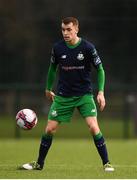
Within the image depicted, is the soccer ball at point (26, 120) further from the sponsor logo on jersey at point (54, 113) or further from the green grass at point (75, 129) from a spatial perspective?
the green grass at point (75, 129)

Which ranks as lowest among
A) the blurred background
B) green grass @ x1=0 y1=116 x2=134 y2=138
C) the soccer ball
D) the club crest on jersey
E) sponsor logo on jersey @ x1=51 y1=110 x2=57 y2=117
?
green grass @ x1=0 y1=116 x2=134 y2=138

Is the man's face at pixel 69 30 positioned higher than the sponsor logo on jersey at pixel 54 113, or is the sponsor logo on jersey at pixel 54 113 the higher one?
the man's face at pixel 69 30

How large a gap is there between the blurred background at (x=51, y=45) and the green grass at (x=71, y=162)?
4159 millimetres

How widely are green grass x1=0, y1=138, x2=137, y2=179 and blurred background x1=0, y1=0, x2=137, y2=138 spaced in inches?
164

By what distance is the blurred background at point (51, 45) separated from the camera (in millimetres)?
21953

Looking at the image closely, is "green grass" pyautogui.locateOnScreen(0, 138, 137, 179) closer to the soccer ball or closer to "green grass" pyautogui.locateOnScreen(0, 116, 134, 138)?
the soccer ball

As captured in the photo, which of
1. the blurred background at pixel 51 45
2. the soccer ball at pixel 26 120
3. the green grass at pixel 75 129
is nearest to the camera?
the soccer ball at pixel 26 120

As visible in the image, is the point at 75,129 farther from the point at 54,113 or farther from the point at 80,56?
the point at 80,56

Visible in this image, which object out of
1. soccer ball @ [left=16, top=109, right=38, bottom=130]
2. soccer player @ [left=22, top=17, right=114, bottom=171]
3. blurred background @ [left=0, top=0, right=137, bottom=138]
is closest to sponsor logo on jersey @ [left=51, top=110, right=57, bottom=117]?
soccer player @ [left=22, top=17, right=114, bottom=171]

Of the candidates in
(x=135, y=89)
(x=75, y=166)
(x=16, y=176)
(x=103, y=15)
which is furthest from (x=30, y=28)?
(x=16, y=176)

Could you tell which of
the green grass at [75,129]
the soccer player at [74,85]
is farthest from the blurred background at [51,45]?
the soccer player at [74,85]

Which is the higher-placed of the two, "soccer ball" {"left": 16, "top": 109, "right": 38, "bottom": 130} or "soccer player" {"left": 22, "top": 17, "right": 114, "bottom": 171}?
"soccer player" {"left": 22, "top": 17, "right": 114, "bottom": 171}

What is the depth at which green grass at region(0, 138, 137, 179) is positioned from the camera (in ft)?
32.0

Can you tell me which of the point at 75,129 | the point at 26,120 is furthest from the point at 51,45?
the point at 26,120
